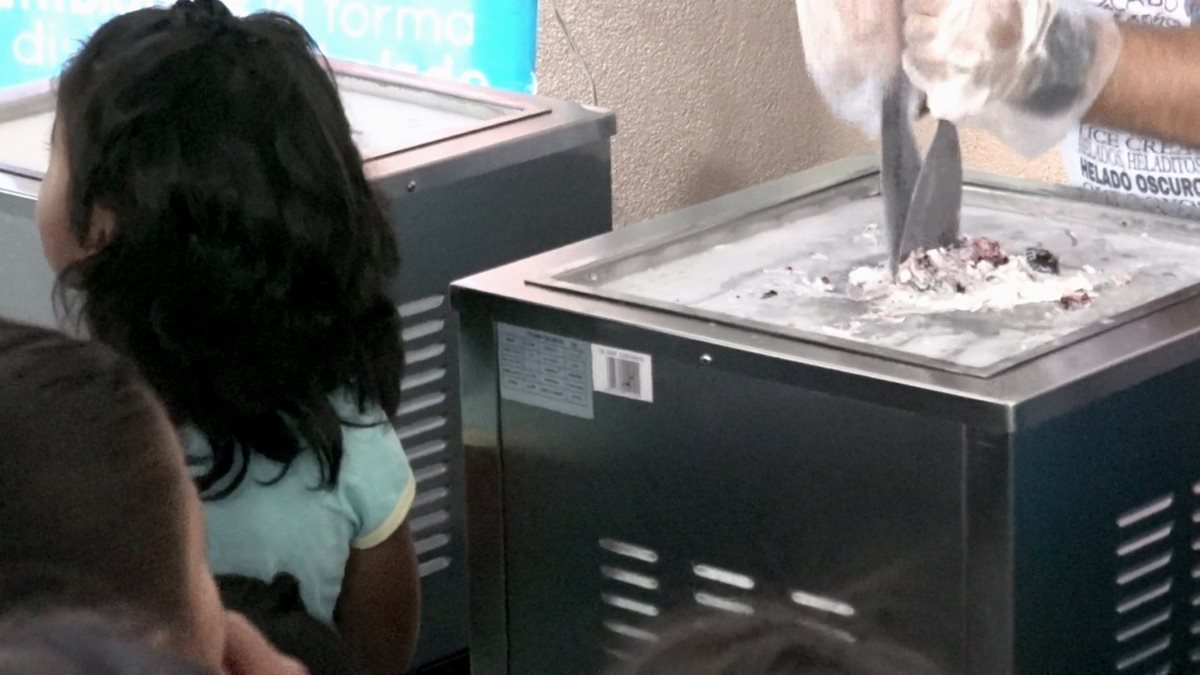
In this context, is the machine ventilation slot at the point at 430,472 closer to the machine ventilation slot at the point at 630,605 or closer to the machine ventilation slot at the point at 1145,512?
the machine ventilation slot at the point at 630,605

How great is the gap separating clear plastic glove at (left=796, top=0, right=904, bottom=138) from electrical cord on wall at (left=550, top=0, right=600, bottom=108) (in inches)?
25.4

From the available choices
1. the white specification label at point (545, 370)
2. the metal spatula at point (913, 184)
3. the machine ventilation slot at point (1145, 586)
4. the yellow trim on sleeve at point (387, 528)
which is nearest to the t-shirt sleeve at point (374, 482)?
the yellow trim on sleeve at point (387, 528)

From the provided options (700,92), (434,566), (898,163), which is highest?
(898,163)

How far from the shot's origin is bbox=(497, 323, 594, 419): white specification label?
951 mm

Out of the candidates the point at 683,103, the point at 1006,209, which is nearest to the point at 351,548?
the point at 1006,209

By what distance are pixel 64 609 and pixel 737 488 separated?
0.44 m

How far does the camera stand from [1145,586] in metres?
0.89

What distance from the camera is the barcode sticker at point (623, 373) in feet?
3.02

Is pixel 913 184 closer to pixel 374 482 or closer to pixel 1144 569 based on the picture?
pixel 1144 569

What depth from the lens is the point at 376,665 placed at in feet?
3.73

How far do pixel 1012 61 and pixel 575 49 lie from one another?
0.77m

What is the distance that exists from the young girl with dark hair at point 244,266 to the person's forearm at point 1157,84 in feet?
1.58

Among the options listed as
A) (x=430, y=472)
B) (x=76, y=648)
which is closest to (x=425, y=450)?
(x=430, y=472)

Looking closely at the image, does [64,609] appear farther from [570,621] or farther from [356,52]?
[356,52]
